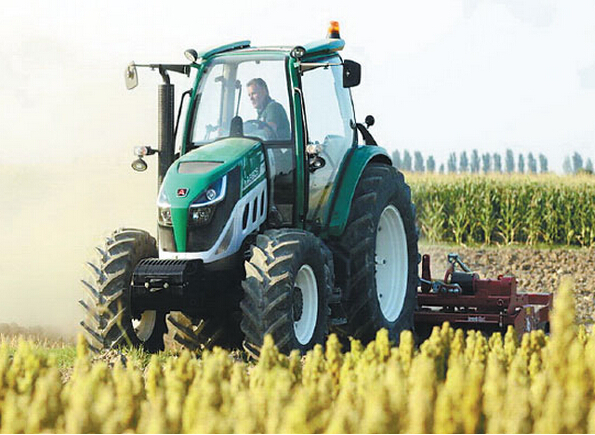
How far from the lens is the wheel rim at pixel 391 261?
970 centimetres

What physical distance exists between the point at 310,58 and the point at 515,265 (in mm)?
12038

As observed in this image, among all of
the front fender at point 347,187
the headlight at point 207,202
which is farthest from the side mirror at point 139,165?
the front fender at point 347,187

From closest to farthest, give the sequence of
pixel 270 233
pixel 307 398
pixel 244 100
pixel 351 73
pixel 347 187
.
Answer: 1. pixel 307 398
2. pixel 270 233
3. pixel 351 73
4. pixel 244 100
5. pixel 347 187

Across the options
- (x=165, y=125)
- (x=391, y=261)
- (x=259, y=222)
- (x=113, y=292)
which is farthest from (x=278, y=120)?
(x=391, y=261)

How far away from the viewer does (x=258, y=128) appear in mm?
Answer: 8555

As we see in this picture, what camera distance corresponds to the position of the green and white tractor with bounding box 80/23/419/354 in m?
7.73

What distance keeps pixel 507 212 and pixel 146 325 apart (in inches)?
766

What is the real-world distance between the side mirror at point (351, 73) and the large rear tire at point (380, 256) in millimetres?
1137

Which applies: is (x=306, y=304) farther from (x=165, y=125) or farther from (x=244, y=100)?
(x=165, y=125)

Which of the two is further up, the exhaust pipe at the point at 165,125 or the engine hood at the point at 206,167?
the exhaust pipe at the point at 165,125

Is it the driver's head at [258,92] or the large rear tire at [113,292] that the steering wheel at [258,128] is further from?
the large rear tire at [113,292]

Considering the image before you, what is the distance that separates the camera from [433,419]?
4.05m

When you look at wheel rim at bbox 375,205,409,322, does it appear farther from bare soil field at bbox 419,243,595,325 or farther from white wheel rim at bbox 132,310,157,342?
bare soil field at bbox 419,243,595,325

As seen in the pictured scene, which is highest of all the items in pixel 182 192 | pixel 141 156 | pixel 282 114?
pixel 282 114
